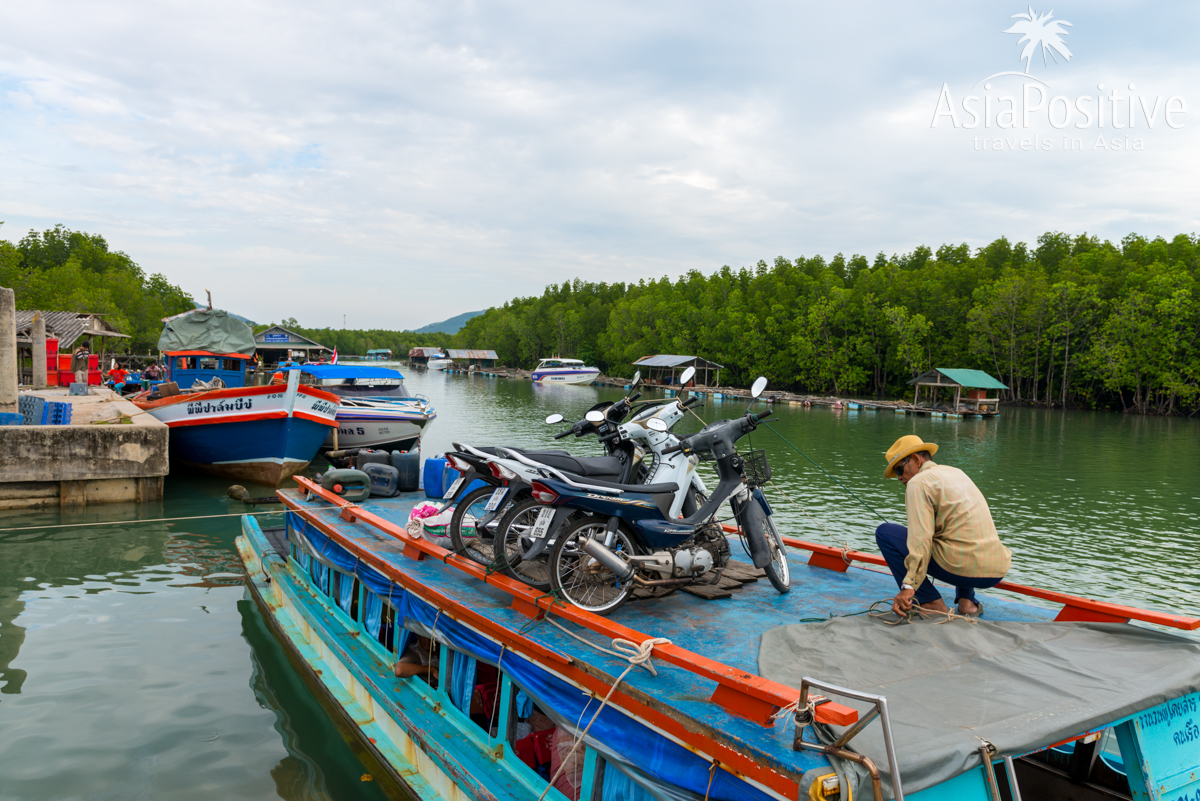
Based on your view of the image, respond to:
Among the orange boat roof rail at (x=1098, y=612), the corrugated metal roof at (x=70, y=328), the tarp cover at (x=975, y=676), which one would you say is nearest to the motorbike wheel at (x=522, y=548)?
the tarp cover at (x=975, y=676)

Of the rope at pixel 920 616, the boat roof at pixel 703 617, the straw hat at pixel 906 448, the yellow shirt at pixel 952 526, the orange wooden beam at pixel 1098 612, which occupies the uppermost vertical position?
the straw hat at pixel 906 448

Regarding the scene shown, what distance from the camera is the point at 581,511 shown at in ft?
16.4

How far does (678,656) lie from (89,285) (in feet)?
298

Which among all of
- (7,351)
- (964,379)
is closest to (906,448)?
(7,351)

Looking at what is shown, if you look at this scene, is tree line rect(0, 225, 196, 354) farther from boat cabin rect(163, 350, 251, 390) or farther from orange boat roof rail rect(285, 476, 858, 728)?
orange boat roof rail rect(285, 476, 858, 728)

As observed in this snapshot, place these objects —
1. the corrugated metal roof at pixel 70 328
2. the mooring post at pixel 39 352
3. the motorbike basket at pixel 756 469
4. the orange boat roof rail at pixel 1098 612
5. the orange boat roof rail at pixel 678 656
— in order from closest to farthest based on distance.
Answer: the orange boat roof rail at pixel 678 656, the orange boat roof rail at pixel 1098 612, the motorbike basket at pixel 756 469, the mooring post at pixel 39 352, the corrugated metal roof at pixel 70 328

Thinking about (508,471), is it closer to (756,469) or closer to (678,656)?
(756,469)

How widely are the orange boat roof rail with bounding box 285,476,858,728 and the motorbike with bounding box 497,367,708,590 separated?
0.82ft

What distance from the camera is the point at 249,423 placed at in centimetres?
1697

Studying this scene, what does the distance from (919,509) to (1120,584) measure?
9947mm

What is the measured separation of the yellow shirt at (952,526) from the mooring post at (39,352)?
3443 centimetres

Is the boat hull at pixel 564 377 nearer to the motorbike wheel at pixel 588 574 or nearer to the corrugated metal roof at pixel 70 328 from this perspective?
the corrugated metal roof at pixel 70 328

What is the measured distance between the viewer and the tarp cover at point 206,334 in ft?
71.4

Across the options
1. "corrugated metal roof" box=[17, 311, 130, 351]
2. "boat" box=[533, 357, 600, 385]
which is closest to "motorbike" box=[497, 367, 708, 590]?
"corrugated metal roof" box=[17, 311, 130, 351]
